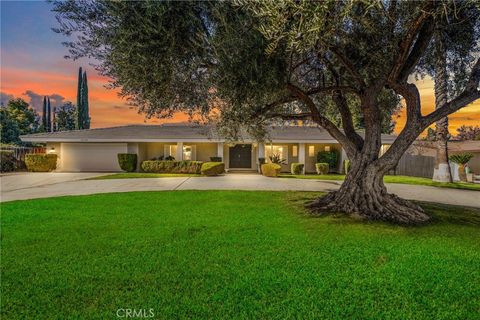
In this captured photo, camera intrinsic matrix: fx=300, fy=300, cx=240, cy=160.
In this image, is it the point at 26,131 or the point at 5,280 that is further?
the point at 26,131

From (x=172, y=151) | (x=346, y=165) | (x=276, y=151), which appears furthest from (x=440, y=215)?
(x=172, y=151)

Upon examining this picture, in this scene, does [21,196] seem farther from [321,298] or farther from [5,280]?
[321,298]

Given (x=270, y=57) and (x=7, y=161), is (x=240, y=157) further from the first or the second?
(x=270, y=57)

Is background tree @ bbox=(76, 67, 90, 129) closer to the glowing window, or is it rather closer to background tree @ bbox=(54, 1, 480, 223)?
the glowing window

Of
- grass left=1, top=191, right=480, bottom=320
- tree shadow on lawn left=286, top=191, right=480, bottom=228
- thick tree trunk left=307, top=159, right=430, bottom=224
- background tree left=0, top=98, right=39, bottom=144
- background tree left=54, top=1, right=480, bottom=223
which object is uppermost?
background tree left=0, top=98, right=39, bottom=144

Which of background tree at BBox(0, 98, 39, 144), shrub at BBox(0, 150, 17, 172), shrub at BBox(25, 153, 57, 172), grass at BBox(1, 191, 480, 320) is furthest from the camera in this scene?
background tree at BBox(0, 98, 39, 144)

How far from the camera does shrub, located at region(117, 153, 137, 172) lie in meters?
22.2

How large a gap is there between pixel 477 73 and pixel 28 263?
10009mm

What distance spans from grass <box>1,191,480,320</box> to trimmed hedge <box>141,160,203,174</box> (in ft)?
43.6

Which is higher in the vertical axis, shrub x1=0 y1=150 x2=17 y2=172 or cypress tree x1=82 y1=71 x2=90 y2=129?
cypress tree x1=82 y1=71 x2=90 y2=129

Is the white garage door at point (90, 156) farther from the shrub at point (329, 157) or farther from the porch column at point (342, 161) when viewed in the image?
the porch column at point (342, 161)

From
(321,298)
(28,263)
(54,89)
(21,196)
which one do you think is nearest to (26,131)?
(54,89)

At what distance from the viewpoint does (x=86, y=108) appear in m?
37.3

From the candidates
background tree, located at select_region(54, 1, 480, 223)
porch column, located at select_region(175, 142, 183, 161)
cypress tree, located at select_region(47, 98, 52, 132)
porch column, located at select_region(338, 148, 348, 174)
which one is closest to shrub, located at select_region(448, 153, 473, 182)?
porch column, located at select_region(338, 148, 348, 174)
